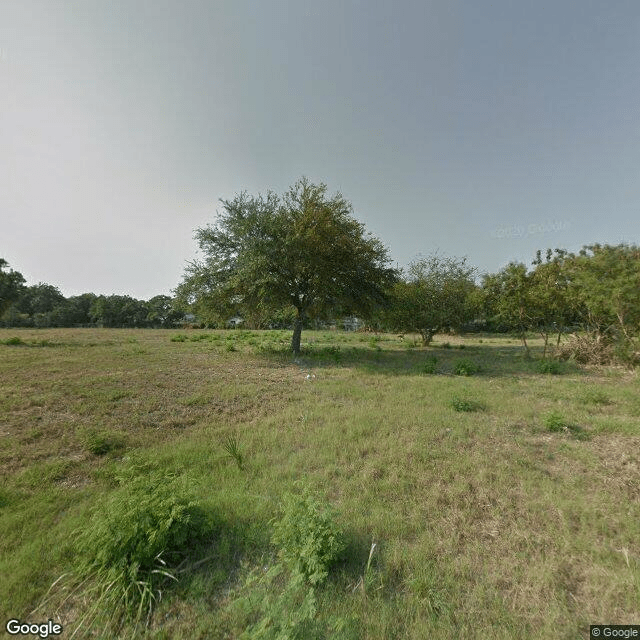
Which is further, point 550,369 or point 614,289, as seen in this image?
point 550,369

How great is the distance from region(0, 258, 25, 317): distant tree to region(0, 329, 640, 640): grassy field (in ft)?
87.2

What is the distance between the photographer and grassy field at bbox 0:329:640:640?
2289mm

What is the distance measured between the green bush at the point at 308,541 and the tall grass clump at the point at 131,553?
97cm

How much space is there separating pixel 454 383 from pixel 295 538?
29.8ft

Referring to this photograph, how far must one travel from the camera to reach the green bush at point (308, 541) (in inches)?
A: 97.8

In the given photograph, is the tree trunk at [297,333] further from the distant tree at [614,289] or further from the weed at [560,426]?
the distant tree at [614,289]

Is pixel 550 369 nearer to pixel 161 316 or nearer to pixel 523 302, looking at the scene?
pixel 523 302

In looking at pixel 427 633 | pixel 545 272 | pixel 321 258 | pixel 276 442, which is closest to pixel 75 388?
pixel 276 442

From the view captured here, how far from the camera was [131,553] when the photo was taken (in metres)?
2.55

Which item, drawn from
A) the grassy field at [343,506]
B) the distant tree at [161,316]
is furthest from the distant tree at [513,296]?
the distant tree at [161,316]

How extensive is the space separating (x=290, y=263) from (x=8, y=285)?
2926 cm

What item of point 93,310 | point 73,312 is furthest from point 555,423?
point 73,312

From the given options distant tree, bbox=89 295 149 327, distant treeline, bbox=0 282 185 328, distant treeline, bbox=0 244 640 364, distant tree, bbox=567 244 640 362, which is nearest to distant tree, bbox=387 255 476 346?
distant treeline, bbox=0 244 640 364

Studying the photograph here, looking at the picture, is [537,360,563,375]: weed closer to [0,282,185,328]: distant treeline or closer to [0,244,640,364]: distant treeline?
[0,244,640,364]: distant treeline
